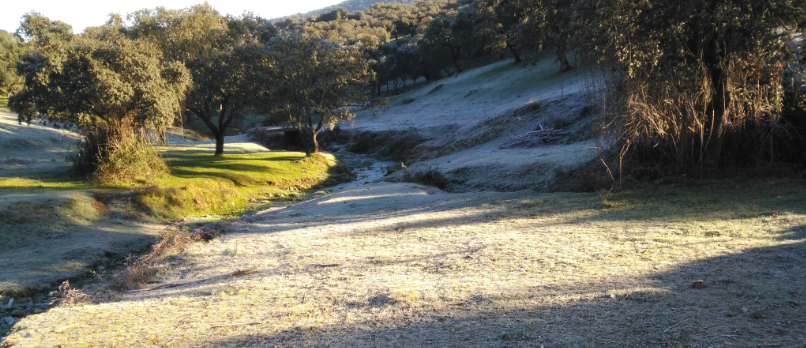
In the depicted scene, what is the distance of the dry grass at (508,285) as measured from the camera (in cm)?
483

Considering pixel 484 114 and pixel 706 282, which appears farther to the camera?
pixel 484 114

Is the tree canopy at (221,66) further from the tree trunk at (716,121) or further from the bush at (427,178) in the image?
the tree trunk at (716,121)

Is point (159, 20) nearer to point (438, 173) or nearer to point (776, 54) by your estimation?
point (438, 173)

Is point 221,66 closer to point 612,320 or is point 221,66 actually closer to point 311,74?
point 311,74

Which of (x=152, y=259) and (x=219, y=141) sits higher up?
(x=219, y=141)

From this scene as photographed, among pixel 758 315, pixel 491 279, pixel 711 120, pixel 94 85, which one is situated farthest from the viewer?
pixel 94 85

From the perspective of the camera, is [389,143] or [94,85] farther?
[389,143]

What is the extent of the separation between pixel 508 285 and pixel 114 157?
63.2ft

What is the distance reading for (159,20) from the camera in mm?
42938

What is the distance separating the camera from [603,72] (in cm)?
1391

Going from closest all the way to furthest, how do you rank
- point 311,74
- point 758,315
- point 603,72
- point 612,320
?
point 758,315 < point 612,320 < point 603,72 < point 311,74

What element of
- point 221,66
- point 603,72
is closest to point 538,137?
point 603,72

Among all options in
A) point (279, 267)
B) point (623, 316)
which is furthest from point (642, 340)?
point (279, 267)

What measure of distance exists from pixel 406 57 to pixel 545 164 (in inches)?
2460
